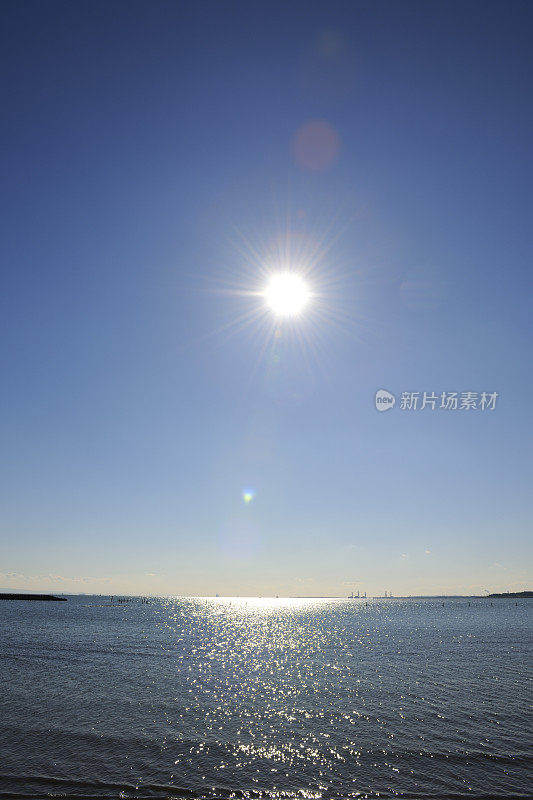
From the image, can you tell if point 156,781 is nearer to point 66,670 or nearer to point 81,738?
point 81,738

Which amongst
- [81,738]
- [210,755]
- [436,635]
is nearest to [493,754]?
[210,755]

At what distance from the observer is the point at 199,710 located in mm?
34938

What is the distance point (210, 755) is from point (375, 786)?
30.5 ft

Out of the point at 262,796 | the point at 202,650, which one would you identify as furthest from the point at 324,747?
the point at 202,650

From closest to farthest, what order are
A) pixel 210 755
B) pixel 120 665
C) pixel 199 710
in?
pixel 210 755 < pixel 199 710 < pixel 120 665

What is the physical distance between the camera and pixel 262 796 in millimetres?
21156

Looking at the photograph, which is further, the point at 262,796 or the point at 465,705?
the point at 465,705

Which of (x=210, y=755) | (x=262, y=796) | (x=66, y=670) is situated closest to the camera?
(x=262, y=796)

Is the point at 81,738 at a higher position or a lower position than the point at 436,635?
higher

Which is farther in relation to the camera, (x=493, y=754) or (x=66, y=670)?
(x=66, y=670)

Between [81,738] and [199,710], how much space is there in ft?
32.6

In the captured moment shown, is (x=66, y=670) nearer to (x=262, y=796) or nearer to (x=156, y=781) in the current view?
(x=156, y=781)

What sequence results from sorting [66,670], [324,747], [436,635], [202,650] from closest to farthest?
[324,747] < [66,670] < [202,650] < [436,635]

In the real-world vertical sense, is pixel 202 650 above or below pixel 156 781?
below
